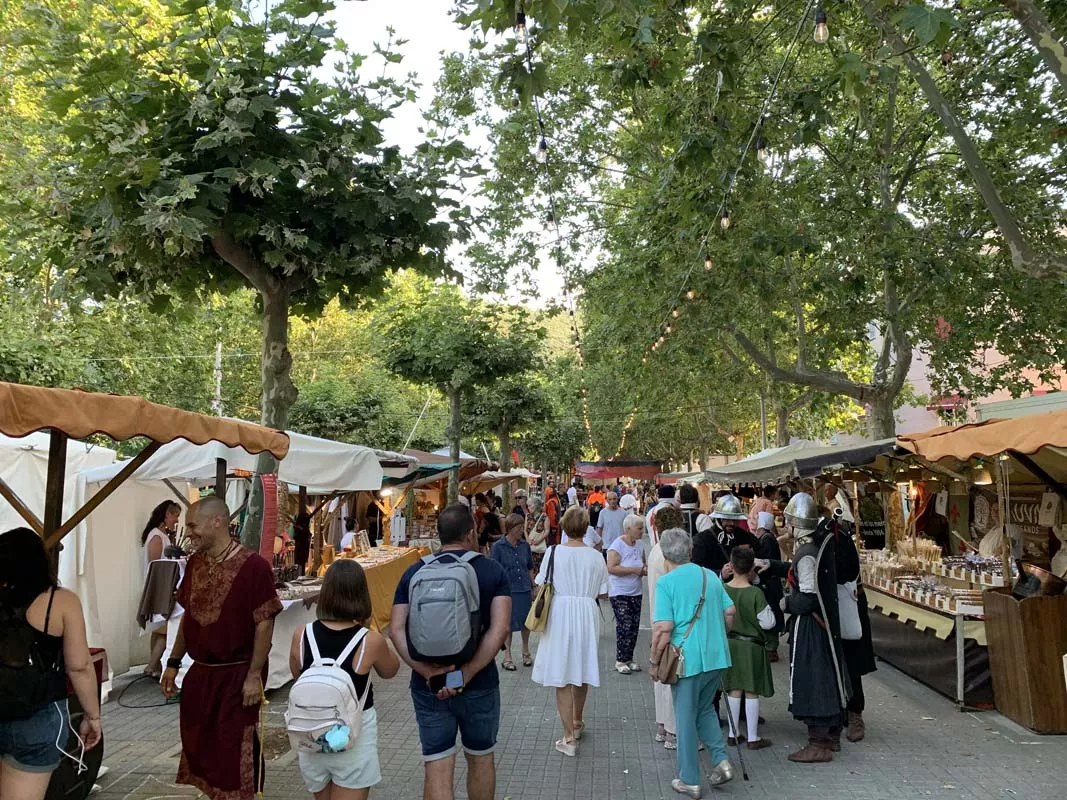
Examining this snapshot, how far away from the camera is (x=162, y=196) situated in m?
5.40

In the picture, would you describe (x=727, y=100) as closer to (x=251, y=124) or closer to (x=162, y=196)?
(x=251, y=124)

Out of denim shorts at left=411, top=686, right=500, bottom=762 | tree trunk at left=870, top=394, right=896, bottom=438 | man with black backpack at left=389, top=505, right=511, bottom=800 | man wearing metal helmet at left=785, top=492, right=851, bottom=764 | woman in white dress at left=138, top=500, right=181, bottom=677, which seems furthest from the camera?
tree trunk at left=870, top=394, right=896, bottom=438

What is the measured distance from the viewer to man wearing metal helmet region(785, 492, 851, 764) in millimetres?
5840

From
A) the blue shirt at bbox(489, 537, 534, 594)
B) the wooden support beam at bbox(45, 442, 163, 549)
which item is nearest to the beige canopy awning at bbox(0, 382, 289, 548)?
the wooden support beam at bbox(45, 442, 163, 549)

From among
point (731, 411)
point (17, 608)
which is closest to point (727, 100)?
point (17, 608)

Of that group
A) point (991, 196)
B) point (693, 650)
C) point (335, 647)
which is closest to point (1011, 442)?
point (991, 196)

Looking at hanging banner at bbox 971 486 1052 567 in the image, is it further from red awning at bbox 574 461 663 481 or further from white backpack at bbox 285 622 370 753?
red awning at bbox 574 461 663 481

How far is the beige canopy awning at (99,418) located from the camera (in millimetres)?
3516

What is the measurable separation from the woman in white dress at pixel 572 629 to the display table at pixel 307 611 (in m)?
1.15

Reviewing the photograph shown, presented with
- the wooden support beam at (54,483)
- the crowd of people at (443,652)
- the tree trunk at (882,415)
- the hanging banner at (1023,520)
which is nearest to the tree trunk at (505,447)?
the tree trunk at (882,415)

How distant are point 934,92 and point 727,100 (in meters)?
2.35

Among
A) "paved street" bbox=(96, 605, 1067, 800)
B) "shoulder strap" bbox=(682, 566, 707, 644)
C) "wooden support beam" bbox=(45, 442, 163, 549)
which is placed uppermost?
"wooden support beam" bbox=(45, 442, 163, 549)

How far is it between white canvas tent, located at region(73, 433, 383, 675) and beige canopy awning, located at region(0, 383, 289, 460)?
2.72m

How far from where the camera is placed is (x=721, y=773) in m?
5.30
